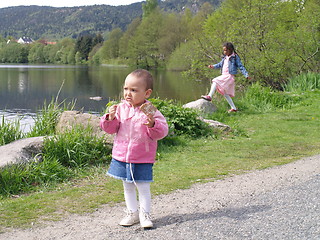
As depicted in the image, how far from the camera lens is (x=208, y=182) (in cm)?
525

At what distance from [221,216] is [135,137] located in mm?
1114

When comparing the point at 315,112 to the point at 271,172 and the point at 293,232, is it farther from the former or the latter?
the point at 293,232

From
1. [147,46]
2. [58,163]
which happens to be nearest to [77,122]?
[58,163]

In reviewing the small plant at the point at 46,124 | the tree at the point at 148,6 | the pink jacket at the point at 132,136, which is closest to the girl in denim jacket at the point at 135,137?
the pink jacket at the point at 132,136

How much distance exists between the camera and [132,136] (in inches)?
142

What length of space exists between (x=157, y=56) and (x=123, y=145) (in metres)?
63.2

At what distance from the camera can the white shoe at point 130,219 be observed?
3707mm

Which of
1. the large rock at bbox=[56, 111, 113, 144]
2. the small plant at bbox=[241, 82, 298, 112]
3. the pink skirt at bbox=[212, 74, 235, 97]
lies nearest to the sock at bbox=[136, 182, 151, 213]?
the large rock at bbox=[56, 111, 113, 144]

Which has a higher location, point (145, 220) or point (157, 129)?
point (157, 129)

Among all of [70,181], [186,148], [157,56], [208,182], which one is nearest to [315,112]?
[186,148]

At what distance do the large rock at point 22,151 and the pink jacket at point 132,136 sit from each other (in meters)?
2.55

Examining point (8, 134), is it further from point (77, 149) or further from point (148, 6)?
point (148, 6)

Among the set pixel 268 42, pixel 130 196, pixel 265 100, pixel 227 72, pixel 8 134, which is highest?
pixel 268 42

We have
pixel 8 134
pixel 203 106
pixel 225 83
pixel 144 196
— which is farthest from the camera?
pixel 225 83
